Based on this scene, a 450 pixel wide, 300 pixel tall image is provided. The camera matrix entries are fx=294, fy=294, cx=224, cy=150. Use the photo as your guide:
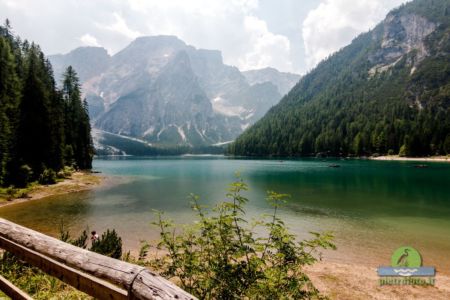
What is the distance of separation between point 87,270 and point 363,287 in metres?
16.7

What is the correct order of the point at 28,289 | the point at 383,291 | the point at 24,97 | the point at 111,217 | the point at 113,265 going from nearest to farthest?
the point at 113,265, the point at 28,289, the point at 383,291, the point at 111,217, the point at 24,97

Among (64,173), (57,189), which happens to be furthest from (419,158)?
(57,189)

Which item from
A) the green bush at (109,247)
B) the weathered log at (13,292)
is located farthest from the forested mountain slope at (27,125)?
the weathered log at (13,292)

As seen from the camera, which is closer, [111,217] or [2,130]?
[111,217]

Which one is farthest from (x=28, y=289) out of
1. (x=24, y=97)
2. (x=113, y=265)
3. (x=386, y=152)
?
(x=386, y=152)

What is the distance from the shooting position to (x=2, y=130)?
4500 cm

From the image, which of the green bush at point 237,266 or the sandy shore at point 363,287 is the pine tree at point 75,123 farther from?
the green bush at point 237,266

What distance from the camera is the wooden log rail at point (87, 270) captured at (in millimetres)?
3888

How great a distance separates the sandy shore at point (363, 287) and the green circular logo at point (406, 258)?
2447mm

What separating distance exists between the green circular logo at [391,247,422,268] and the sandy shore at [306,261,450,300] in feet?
8.03

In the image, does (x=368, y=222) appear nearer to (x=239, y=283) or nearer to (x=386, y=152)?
(x=239, y=283)

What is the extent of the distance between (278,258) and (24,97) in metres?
68.2

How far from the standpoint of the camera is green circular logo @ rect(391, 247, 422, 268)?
20986mm

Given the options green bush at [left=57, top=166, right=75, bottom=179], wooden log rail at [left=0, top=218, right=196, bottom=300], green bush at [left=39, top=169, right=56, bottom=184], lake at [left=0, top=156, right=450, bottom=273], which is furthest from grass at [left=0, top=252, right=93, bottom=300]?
green bush at [left=57, top=166, right=75, bottom=179]
